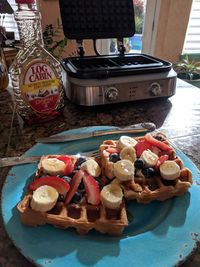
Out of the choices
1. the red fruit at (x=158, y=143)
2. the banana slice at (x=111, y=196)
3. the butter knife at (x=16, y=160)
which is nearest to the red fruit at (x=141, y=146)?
the red fruit at (x=158, y=143)

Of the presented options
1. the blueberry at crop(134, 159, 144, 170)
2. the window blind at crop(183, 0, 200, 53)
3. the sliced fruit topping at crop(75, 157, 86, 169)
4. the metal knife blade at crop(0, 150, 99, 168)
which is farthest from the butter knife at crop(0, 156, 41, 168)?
the window blind at crop(183, 0, 200, 53)

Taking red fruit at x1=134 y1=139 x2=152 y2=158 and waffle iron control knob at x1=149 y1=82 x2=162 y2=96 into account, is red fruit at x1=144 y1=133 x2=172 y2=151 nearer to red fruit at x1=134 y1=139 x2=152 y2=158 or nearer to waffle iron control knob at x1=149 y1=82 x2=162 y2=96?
red fruit at x1=134 y1=139 x2=152 y2=158

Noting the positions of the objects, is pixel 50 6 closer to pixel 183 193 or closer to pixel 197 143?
pixel 197 143

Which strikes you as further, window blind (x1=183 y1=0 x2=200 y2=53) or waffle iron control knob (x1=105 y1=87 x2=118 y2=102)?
window blind (x1=183 y1=0 x2=200 y2=53)

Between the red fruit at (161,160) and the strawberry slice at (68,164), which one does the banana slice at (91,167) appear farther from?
the red fruit at (161,160)

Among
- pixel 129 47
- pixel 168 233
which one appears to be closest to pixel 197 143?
pixel 168 233

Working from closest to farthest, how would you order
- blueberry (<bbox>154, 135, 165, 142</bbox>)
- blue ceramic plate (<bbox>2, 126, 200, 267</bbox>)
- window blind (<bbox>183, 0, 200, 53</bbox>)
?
blue ceramic plate (<bbox>2, 126, 200, 267</bbox>) < blueberry (<bbox>154, 135, 165, 142</bbox>) < window blind (<bbox>183, 0, 200, 53</bbox>)

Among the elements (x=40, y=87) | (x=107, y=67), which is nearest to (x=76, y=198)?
(x=40, y=87)
